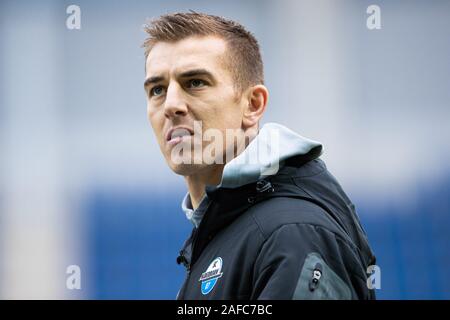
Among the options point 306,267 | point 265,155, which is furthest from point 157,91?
point 306,267

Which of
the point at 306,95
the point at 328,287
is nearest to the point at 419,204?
the point at 306,95

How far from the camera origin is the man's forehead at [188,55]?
5.74 feet

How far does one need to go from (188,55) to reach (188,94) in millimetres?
112

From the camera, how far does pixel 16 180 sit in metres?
4.56

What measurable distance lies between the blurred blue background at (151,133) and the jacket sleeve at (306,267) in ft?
9.65

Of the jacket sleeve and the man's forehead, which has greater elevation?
the man's forehead

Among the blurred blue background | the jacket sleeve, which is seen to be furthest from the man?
the blurred blue background

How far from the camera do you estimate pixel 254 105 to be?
1.84 m

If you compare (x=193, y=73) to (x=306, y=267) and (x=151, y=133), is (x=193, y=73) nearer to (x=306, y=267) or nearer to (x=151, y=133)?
(x=306, y=267)

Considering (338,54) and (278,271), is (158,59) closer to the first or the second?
(278,271)

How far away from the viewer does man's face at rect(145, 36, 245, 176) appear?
5.61 feet

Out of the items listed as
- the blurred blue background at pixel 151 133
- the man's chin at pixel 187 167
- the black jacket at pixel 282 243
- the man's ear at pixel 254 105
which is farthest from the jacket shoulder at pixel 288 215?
the blurred blue background at pixel 151 133

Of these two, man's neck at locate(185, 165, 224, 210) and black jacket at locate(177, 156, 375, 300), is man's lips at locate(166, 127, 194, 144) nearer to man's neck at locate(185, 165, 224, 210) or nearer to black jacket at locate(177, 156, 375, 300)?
man's neck at locate(185, 165, 224, 210)

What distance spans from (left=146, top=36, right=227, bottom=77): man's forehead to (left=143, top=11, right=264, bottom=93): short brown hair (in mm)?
20
